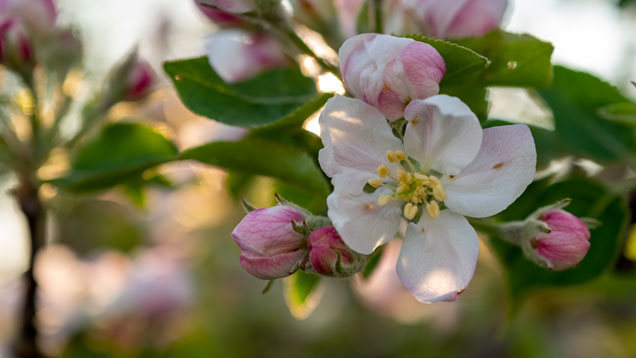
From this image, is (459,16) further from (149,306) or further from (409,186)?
(149,306)

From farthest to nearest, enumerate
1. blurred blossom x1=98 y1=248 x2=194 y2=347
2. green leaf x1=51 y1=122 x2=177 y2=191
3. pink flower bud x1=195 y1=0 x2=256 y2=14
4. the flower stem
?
blurred blossom x1=98 y1=248 x2=194 y2=347 < the flower stem < green leaf x1=51 y1=122 x2=177 y2=191 < pink flower bud x1=195 y1=0 x2=256 y2=14

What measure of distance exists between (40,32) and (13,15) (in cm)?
7

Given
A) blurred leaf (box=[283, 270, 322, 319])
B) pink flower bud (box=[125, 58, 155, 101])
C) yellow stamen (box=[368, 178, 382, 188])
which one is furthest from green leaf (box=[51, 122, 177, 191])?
yellow stamen (box=[368, 178, 382, 188])

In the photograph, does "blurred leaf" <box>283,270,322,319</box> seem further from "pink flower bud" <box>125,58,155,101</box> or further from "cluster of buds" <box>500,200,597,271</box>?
"pink flower bud" <box>125,58,155,101</box>

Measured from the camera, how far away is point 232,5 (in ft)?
2.89

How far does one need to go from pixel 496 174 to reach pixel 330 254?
207 mm

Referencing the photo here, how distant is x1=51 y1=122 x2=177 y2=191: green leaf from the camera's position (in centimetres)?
102

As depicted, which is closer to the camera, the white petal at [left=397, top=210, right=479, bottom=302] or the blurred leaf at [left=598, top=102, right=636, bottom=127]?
the white petal at [left=397, top=210, right=479, bottom=302]

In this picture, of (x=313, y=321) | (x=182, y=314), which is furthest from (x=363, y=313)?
(x=182, y=314)

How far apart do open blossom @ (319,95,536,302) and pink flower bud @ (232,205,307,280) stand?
7cm

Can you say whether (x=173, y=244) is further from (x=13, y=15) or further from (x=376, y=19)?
(x=376, y=19)

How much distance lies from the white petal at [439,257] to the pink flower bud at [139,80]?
69cm

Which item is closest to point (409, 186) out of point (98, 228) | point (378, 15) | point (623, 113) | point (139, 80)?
point (378, 15)

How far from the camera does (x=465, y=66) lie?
715 mm
